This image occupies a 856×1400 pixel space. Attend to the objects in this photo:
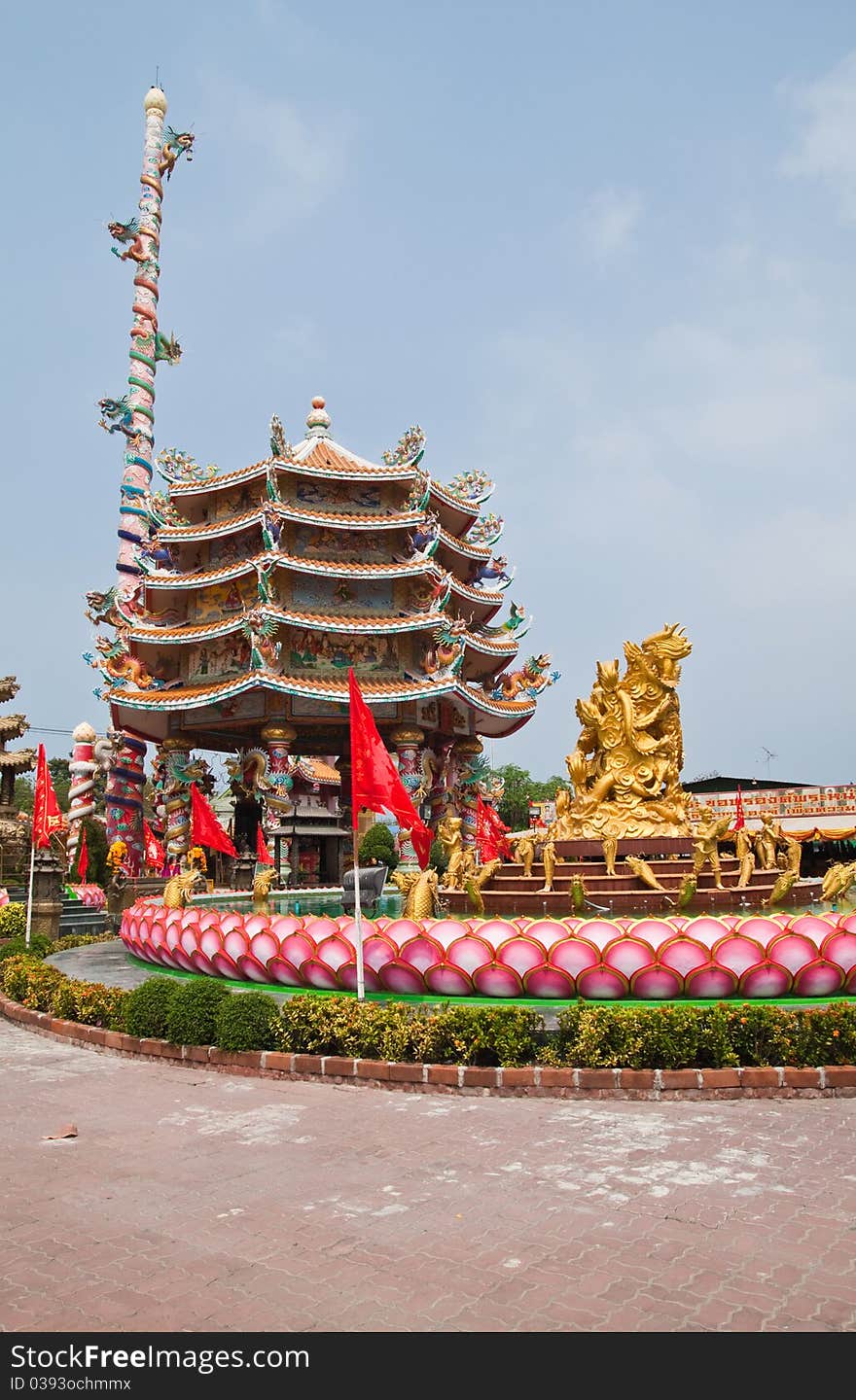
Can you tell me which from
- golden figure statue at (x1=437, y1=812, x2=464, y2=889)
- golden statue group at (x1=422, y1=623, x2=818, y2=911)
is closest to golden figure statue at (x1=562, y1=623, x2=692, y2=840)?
golden statue group at (x1=422, y1=623, x2=818, y2=911)

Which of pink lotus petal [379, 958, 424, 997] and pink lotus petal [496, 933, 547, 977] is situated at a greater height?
pink lotus petal [496, 933, 547, 977]

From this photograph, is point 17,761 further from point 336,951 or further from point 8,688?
point 336,951

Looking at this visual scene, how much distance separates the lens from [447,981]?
9836 mm

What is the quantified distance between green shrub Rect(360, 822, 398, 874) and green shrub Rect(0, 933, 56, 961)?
47.5 ft

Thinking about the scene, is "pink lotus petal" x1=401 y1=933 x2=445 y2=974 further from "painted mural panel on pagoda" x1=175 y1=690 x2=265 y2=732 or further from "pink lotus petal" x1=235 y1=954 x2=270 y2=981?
"painted mural panel on pagoda" x1=175 y1=690 x2=265 y2=732

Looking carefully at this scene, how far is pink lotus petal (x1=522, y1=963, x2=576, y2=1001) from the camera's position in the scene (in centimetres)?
934

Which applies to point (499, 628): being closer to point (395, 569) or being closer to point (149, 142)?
point (395, 569)

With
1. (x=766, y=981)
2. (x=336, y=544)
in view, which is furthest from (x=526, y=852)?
(x=336, y=544)

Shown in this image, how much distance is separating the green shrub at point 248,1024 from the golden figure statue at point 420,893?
3.71m

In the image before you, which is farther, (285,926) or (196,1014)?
(285,926)

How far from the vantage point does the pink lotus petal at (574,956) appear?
30.3 feet

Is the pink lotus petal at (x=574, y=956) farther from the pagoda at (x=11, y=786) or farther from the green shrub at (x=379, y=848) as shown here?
the pagoda at (x=11, y=786)

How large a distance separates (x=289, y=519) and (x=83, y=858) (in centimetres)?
1337
